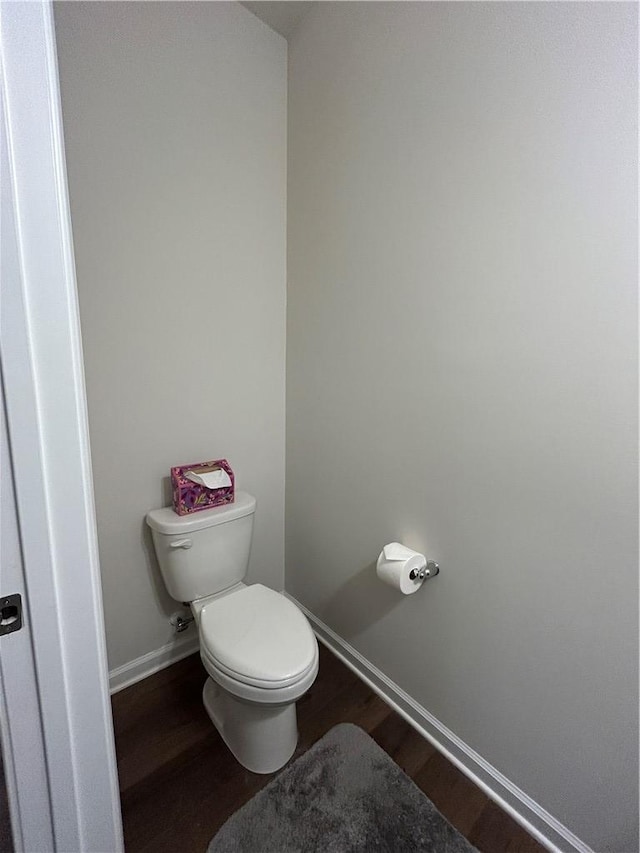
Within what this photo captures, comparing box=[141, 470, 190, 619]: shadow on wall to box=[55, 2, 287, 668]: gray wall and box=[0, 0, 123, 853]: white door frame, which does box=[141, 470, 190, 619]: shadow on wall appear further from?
box=[0, 0, 123, 853]: white door frame

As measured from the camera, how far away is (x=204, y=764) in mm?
1296

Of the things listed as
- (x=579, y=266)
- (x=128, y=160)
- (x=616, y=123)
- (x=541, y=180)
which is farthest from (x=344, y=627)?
(x=128, y=160)

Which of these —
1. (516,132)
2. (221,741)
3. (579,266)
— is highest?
(516,132)

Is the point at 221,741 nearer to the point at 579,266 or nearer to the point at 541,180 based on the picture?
the point at 579,266

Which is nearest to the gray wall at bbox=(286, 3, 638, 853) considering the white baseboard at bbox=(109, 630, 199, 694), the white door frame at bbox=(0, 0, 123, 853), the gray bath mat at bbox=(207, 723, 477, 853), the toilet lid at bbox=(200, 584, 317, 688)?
the gray bath mat at bbox=(207, 723, 477, 853)

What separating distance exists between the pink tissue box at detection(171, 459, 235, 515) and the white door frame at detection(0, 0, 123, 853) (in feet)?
2.74

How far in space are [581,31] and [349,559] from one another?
5.54 feet

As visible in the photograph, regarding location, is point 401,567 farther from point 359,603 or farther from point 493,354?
point 493,354

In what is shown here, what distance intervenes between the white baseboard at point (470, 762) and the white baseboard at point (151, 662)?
67cm

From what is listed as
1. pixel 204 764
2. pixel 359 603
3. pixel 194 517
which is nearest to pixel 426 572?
pixel 359 603

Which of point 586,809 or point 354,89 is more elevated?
point 354,89

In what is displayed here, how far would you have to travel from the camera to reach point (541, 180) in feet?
3.11

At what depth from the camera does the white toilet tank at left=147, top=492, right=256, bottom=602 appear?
1.43 metres

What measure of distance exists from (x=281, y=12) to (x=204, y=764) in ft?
8.93
